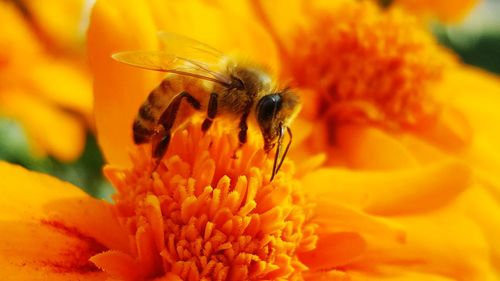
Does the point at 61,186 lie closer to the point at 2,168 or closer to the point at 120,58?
the point at 2,168

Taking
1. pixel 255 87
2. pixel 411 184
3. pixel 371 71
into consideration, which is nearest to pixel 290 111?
pixel 255 87

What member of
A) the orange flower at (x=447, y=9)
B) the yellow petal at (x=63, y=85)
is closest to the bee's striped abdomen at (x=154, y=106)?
the yellow petal at (x=63, y=85)

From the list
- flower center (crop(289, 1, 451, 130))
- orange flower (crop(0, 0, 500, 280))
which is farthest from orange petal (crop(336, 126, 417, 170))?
orange flower (crop(0, 0, 500, 280))

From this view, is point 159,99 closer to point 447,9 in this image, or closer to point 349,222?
point 349,222

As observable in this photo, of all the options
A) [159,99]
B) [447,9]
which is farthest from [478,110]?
[159,99]

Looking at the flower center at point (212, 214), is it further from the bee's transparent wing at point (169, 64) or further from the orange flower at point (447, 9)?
the orange flower at point (447, 9)
